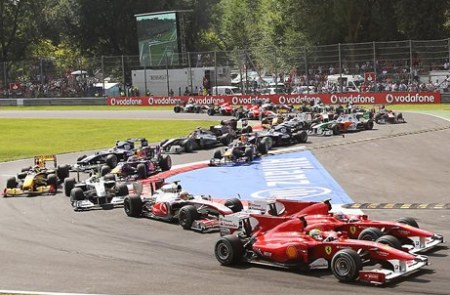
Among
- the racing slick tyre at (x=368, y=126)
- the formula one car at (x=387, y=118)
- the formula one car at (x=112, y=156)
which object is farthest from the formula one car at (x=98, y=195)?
the formula one car at (x=387, y=118)

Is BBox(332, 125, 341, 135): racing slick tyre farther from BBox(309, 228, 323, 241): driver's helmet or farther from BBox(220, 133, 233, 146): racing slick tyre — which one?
BBox(309, 228, 323, 241): driver's helmet

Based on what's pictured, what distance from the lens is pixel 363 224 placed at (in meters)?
12.7

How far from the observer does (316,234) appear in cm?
1211

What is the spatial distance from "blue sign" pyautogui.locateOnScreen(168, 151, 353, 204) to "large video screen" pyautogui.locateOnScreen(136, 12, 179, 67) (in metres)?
44.4

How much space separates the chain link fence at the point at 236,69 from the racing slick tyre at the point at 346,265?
45.8m

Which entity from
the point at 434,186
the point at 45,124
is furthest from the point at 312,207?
the point at 45,124

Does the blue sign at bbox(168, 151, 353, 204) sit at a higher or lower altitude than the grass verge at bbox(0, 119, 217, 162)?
lower

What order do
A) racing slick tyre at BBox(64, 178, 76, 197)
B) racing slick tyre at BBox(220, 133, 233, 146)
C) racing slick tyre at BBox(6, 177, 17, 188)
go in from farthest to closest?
racing slick tyre at BBox(220, 133, 233, 146)
racing slick tyre at BBox(6, 177, 17, 188)
racing slick tyre at BBox(64, 178, 76, 197)

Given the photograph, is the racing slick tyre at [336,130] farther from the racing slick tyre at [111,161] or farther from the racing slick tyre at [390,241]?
the racing slick tyre at [390,241]

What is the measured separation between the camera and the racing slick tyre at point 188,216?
15.8m

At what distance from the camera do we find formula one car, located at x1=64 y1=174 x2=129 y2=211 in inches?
770

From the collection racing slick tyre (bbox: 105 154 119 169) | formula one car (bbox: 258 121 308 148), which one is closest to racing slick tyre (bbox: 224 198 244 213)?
racing slick tyre (bbox: 105 154 119 169)

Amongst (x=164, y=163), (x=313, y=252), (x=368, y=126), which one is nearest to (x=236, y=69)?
(x=368, y=126)

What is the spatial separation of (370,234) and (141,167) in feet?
42.8
